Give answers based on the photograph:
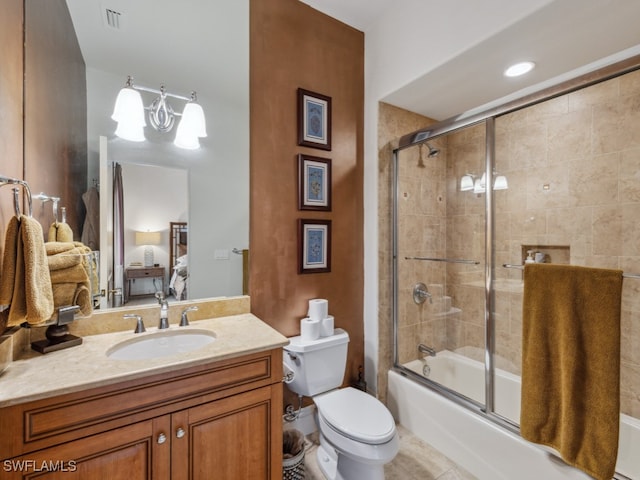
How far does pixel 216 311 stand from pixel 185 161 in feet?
2.69

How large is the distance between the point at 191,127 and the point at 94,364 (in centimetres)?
118

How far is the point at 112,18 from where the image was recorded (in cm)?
141

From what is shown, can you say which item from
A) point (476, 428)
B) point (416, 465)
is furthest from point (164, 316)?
point (476, 428)

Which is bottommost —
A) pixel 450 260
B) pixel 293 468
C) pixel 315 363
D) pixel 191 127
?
pixel 293 468

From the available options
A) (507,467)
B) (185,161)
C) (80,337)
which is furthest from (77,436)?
(507,467)

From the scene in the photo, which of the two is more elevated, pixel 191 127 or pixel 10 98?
pixel 191 127

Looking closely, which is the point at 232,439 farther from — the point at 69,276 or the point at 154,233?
the point at 154,233

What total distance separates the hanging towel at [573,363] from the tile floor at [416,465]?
520 mm

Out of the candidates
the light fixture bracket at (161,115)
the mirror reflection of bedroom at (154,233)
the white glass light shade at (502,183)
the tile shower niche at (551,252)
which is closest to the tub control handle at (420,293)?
the tile shower niche at (551,252)

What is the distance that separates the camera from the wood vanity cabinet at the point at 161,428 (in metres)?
0.86

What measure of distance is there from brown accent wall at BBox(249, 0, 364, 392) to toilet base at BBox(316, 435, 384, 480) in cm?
52

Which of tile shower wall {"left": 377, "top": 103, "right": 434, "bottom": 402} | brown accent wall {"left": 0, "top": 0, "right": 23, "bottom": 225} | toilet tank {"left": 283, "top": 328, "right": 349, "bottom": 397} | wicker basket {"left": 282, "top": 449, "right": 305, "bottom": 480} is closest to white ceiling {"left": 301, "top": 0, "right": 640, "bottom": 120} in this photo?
tile shower wall {"left": 377, "top": 103, "right": 434, "bottom": 402}

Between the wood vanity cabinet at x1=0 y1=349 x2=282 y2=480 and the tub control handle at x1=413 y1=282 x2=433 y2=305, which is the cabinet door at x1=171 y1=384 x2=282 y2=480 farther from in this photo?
the tub control handle at x1=413 y1=282 x2=433 y2=305

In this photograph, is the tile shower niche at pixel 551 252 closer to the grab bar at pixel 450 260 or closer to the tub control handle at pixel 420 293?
the grab bar at pixel 450 260
